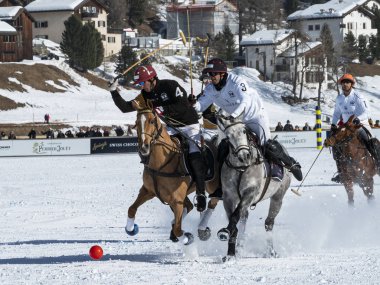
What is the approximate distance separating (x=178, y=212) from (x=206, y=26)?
11084 centimetres

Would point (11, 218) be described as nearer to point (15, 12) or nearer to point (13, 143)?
point (13, 143)

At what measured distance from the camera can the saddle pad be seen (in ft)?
39.9

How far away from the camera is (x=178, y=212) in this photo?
11.7 m

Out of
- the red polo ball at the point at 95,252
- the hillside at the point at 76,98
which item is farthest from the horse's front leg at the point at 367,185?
the hillside at the point at 76,98

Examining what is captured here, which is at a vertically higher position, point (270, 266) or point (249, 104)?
point (249, 104)

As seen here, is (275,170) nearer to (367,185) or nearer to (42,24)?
(367,185)

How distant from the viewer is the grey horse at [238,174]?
Result: 11312 mm

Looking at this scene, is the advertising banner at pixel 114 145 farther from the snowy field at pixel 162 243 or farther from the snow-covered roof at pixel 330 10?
the snow-covered roof at pixel 330 10

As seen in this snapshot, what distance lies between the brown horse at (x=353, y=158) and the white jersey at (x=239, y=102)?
4728mm

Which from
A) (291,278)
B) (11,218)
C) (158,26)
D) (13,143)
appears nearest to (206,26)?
(158,26)

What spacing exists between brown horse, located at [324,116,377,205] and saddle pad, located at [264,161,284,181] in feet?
15.1

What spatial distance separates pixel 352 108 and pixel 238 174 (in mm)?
6105

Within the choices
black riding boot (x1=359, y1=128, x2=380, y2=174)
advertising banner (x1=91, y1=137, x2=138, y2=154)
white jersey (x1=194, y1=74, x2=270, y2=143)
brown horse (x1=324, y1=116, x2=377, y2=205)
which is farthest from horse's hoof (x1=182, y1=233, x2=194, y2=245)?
advertising banner (x1=91, y1=137, x2=138, y2=154)

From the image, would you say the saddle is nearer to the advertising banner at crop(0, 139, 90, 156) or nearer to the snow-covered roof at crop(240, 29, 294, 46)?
the advertising banner at crop(0, 139, 90, 156)
